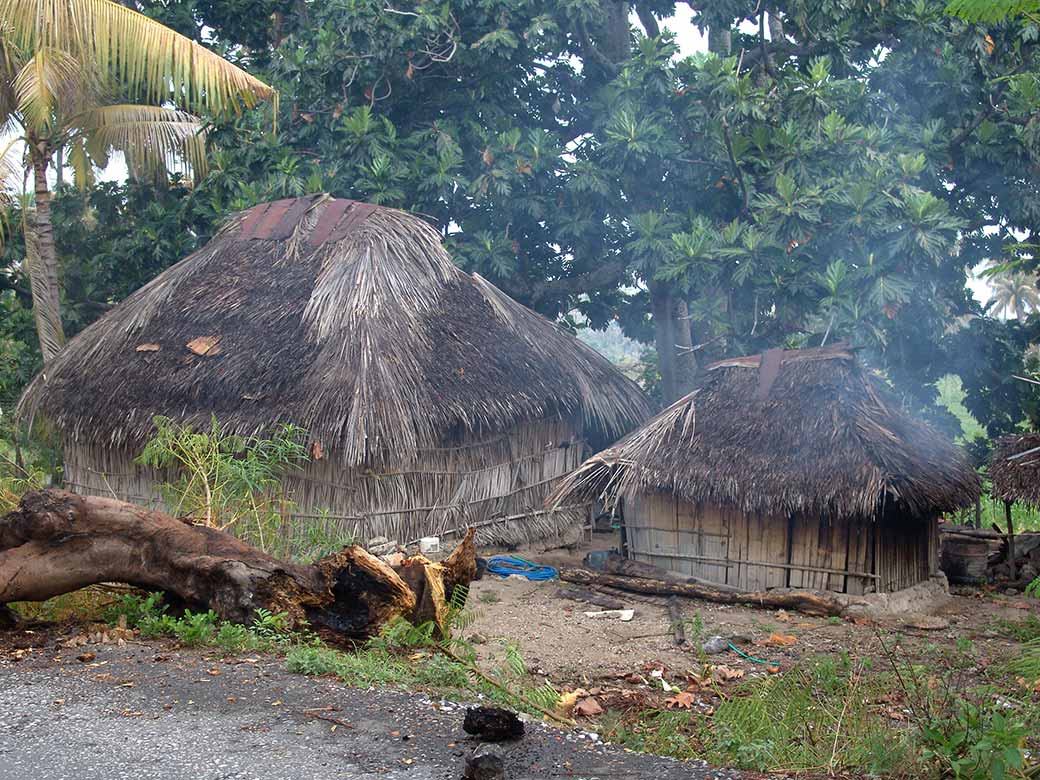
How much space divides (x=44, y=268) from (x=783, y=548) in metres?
9.04

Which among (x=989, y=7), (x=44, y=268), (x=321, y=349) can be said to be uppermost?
(x=44, y=268)

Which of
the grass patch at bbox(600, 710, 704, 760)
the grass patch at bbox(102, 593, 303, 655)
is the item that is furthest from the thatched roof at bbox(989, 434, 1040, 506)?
the grass patch at bbox(102, 593, 303, 655)

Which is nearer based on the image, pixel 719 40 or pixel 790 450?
pixel 790 450

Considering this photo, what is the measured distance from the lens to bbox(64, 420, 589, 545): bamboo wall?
10992 mm

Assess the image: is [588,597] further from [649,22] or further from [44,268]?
[649,22]

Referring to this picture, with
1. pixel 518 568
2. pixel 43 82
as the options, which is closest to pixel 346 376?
pixel 518 568

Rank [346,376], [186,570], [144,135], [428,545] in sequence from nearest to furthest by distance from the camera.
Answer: [186,570] < [346,376] < [428,545] < [144,135]

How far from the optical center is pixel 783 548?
1076 cm

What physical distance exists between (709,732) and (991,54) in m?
9.90

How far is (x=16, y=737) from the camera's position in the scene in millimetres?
4578

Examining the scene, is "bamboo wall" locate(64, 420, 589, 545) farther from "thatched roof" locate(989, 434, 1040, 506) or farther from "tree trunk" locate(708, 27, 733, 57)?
"tree trunk" locate(708, 27, 733, 57)

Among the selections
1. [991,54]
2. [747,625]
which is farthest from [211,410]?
[991,54]

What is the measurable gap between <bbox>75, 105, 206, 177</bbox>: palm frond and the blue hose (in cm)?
663

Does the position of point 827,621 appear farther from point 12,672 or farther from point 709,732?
point 12,672
